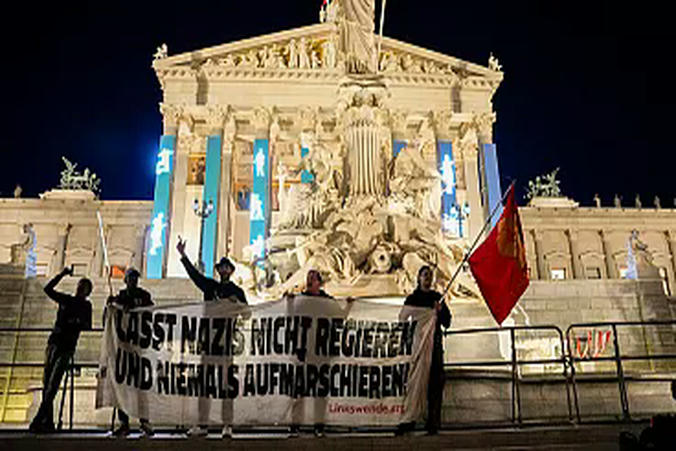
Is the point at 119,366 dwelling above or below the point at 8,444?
above

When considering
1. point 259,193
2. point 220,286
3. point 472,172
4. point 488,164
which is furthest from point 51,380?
point 488,164

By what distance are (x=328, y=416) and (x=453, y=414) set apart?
2886mm

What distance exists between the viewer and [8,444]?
17.6 feet

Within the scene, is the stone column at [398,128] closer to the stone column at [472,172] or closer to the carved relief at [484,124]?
the stone column at [472,172]

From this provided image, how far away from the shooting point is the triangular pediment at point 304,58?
40.3 meters

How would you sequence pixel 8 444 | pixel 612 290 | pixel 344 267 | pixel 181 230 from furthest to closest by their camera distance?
1. pixel 181 230
2. pixel 612 290
3. pixel 344 267
4. pixel 8 444

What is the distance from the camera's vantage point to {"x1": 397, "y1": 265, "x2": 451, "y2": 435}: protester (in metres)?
6.20

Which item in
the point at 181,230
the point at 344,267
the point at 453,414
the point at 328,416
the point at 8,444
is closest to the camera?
the point at 8,444

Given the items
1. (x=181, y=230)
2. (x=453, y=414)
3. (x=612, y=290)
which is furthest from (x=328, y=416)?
(x=181, y=230)

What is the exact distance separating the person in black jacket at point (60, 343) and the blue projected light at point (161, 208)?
2754cm

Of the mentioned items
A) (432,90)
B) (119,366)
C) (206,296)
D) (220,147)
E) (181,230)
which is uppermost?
(432,90)

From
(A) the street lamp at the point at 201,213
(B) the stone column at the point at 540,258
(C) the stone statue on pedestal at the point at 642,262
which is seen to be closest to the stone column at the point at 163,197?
(A) the street lamp at the point at 201,213

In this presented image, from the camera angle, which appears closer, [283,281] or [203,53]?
[283,281]

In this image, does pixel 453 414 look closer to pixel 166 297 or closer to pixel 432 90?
pixel 166 297
